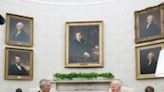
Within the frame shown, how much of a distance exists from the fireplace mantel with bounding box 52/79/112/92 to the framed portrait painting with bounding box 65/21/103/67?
80 centimetres

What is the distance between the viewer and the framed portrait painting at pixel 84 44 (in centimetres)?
1367

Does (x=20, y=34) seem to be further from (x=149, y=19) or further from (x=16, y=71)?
(x=149, y=19)

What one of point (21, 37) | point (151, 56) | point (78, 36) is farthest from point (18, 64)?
point (151, 56)

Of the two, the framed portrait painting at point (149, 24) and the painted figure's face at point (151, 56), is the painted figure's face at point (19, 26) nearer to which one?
the framed portrait painting at point (149, 24)

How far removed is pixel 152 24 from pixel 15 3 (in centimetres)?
552

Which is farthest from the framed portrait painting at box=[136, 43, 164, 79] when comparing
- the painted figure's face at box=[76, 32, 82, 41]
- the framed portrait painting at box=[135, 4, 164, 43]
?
the painted figure's face at box=[76, 32, 82, 41]

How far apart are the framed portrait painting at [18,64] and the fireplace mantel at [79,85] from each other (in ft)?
3.79

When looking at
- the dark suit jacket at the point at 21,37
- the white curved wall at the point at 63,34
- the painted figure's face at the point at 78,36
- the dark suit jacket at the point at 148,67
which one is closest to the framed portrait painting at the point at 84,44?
the painted figure's face at the point at 78,36

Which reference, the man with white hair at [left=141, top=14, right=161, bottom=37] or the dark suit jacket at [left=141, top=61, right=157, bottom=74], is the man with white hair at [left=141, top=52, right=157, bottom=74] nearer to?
the dark suit jacket at [left=141, top=61, right=157, bottom=74]

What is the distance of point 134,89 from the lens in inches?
490

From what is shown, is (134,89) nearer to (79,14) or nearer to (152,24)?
(152,24)

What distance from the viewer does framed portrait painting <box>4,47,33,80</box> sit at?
41.7ft

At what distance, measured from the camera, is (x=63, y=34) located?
46.3ft

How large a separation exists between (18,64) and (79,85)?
8.32 ft
